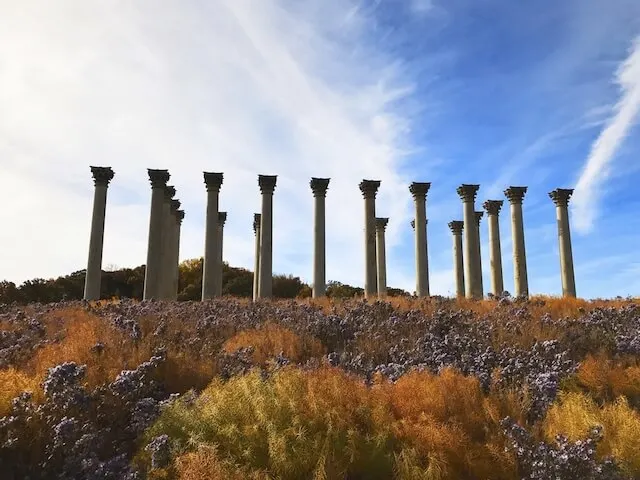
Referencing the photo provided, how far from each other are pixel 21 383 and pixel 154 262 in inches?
905

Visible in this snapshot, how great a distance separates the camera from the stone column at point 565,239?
34.6m

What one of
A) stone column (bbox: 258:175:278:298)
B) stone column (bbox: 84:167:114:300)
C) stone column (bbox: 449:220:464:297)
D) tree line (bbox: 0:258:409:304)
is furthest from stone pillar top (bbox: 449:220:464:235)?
stone column (bbox: 84:167:114:300)

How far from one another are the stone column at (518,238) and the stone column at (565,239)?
80.5 inches

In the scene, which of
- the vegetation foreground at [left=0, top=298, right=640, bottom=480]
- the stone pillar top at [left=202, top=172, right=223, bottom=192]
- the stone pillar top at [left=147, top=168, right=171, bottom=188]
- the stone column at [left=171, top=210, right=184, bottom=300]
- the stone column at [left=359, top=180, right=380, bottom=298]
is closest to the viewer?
the vegetation foreground at [left=0, top=298, right=640, bottom=480]

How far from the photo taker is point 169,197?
34250 mm

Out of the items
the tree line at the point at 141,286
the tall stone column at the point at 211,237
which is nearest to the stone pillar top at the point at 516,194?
the tree line at the point at 141,286

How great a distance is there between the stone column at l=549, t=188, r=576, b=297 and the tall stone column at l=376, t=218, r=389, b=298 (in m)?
11.8

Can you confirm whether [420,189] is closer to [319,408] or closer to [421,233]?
[421,233]

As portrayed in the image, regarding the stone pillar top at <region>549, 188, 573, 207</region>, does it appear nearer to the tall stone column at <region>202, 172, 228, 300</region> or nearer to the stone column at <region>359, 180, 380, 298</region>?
the stone column at <region>359, 180, 380, 298</region>

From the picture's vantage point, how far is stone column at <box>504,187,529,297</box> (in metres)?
34.9

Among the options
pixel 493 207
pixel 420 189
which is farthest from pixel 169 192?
pixel 493 207

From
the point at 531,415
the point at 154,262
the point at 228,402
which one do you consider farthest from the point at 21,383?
the point at 154,262

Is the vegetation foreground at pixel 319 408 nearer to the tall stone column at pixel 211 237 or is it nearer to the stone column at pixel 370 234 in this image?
the tall stone column at pixel 211 237

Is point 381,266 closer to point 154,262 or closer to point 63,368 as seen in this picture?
point 154,262
